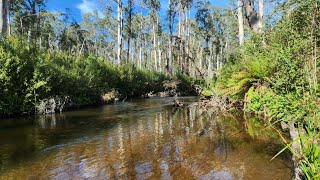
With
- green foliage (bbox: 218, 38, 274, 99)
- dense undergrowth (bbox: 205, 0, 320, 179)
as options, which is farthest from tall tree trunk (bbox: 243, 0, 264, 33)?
dense undergrowth (bbox: 205, 0, 320, 179)

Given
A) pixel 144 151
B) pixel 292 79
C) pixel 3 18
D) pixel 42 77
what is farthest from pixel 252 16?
pixel 3 18

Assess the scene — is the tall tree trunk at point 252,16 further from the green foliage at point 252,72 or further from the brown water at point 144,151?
the brown water at point 144,151

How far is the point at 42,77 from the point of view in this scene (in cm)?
1386

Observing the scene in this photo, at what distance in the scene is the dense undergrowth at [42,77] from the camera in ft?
40.9

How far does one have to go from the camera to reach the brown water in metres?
4.96

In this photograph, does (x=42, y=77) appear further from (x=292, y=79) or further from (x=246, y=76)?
(x=292, y=79)

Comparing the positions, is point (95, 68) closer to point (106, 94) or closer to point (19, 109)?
point (106, 94)

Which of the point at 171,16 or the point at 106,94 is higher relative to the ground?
the point at 171,16

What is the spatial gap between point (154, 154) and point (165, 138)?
1.60 m

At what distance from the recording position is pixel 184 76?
32.6 m

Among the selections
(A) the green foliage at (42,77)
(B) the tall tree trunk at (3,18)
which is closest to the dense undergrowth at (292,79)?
(A) the green foliage at (42,77)

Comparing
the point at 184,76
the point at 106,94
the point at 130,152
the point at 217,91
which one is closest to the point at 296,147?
the point at 130,152

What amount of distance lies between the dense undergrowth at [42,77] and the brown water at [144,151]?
3245 millimetres

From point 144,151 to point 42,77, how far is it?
9214 millimetres
